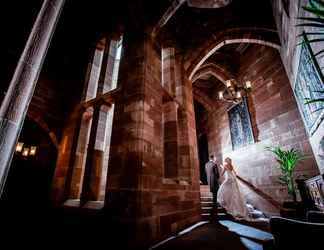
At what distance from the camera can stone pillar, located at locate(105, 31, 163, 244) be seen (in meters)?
2.52

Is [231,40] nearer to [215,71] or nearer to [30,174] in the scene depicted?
[215,71]

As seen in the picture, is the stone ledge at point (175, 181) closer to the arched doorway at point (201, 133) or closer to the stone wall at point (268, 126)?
the stone wall at point (268, 126)

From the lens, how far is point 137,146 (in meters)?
2.87

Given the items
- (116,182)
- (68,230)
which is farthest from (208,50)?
(68,230)

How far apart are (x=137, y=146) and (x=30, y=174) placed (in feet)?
17.7

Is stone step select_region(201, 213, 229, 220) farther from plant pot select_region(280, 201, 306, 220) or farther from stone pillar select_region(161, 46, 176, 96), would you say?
stone pillar select_region(161, 46, 176, 96)

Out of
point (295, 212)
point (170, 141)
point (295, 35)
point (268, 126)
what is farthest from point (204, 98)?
point (295, 212)

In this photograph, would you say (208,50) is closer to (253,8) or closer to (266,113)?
(253,8)

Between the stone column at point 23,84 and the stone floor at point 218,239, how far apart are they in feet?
7.44

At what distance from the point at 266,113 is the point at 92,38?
22.1ft

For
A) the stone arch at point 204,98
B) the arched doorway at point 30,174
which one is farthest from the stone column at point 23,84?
the stone arch at point 204,98

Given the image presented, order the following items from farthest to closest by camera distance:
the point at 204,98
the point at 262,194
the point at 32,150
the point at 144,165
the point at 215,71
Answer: the point at 204,98
the point at 215,71
the point at 32,150
the point at 262,194
the point at 144,165

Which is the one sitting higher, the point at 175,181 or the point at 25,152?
the point at 25,152

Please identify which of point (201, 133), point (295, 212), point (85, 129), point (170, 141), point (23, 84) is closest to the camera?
point (23, 84)
